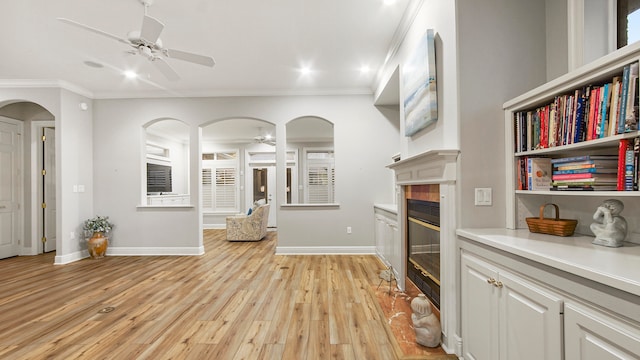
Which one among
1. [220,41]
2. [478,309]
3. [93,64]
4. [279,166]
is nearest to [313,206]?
[279,166]

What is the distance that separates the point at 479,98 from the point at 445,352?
1.76 meters

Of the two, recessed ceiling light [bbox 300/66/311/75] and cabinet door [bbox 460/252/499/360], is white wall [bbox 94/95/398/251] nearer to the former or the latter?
recessed ceiling light [bbox 300/66/311/75]

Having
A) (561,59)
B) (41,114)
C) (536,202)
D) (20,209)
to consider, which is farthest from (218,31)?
(20,209)

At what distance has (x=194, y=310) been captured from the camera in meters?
2.70

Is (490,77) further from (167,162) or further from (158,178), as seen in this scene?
(167,162)

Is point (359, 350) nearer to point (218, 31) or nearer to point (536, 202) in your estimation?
point (536, 202)

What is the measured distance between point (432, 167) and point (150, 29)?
2.66 meters

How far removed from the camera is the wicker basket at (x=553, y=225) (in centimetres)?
154

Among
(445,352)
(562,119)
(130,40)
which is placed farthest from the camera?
(130,40)

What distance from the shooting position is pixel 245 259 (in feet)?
15.1

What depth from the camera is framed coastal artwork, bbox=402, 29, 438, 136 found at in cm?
212

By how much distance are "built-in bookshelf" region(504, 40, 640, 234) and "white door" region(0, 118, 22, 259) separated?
7.29m

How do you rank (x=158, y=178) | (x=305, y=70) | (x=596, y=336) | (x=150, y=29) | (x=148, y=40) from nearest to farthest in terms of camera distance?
(x=596, y=336) → (x=150, y=29) → (x=148, y=40) → (x=305, y=70) → (x=158, y=178)

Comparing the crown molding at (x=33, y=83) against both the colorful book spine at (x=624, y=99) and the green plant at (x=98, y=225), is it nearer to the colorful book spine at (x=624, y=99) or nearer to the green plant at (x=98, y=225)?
the green plant at (x=98, y=225)
